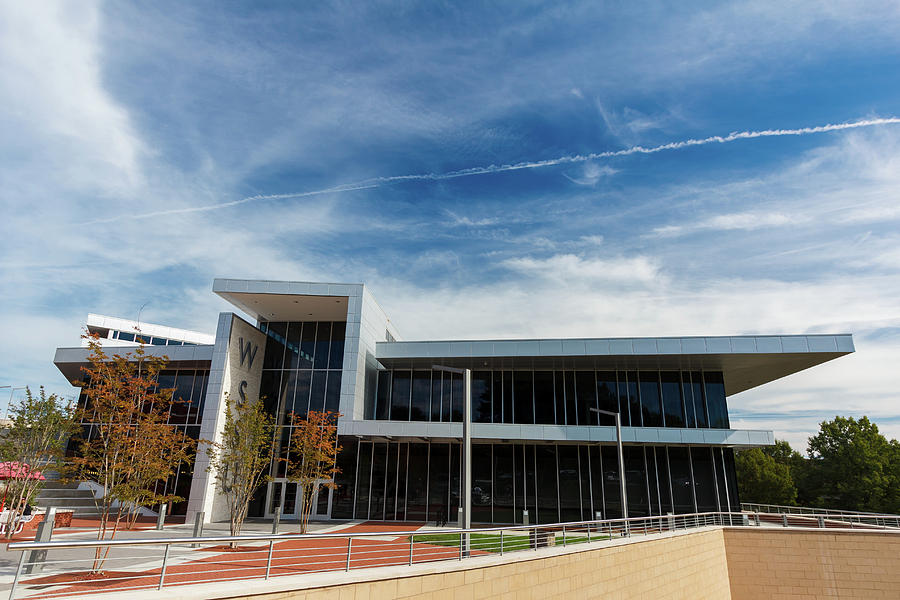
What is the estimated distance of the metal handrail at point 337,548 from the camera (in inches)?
322

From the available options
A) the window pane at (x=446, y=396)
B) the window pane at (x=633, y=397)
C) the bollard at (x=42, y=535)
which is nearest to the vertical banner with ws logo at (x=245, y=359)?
the window pane at (x=446, y=396)

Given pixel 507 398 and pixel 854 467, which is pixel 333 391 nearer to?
pixel 507 398

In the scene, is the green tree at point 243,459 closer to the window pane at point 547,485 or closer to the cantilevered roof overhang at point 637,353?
the cantilevered roof overhang at point 637,353

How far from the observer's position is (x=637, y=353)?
1083 inches

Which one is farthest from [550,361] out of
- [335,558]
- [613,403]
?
[335,558]

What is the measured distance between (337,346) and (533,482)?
14.2 meters

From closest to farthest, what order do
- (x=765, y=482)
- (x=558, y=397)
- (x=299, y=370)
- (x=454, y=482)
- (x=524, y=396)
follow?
(x=454, y=482)
(x=558, y=397)
(x=524, y=396)
(x=299, y=370)
(x=765, y=482)

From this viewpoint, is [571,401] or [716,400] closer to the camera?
[716,400]

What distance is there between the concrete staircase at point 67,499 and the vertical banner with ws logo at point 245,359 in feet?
31.0

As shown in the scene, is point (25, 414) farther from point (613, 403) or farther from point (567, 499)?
point (613, 403)

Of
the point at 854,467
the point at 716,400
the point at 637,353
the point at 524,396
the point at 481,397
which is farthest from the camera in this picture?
the point at 854,467

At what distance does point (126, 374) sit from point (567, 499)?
22.9 metres

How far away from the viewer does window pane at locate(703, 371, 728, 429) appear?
29.7m

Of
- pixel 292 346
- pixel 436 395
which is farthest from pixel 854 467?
pixel 292 346
